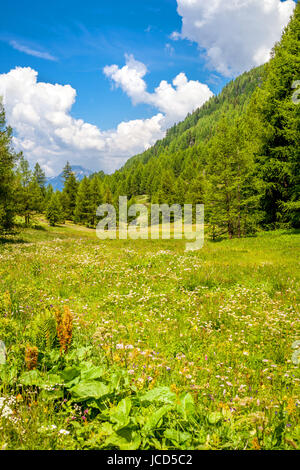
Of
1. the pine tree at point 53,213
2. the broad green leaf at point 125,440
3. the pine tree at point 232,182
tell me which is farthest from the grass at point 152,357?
the pine tree at point 53,213

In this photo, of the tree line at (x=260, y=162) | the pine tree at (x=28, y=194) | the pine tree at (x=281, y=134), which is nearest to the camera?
the pine tree at (x=281, y=134)

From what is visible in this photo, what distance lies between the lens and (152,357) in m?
4.45

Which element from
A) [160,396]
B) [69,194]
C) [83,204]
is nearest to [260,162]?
[160,396]

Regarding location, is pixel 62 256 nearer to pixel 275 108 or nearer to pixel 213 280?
pixel 213 280

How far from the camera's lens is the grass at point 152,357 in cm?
241

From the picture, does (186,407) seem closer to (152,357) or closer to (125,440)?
(125,440)

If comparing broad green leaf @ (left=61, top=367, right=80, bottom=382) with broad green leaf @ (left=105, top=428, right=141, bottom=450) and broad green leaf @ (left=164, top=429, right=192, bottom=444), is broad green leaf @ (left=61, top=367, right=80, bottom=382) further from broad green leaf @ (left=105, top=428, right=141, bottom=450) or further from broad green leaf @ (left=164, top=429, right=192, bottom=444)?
broad green leaf @ (left=164, top=429, right=192, bottom=444)

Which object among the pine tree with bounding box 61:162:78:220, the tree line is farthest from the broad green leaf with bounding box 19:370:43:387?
the pine tree with bounding box 61:162:78:220

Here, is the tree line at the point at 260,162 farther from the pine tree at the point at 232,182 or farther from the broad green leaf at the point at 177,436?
the broad green leaf at the point at 177,436

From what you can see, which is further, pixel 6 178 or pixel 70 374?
pixel 6 178
